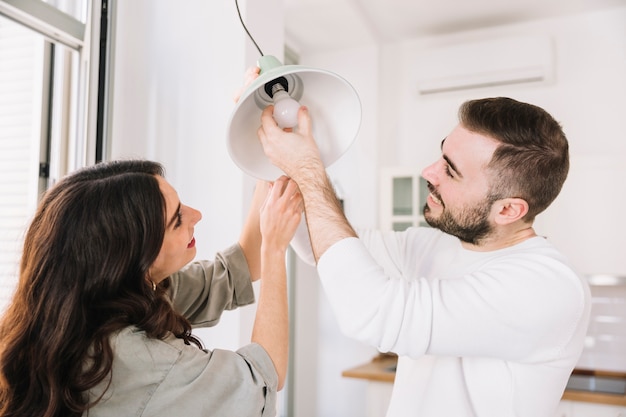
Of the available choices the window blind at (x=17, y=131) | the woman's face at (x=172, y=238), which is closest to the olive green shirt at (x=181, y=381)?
the woman's face at (x=172, y=238)

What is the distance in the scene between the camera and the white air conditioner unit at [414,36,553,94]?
10.7 ft

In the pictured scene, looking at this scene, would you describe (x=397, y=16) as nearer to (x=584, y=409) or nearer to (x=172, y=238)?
(x=584, y=409)

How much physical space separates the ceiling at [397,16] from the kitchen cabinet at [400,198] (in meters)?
0.87

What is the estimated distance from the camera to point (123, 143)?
1752 millimetres

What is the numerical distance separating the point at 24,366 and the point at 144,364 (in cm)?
21

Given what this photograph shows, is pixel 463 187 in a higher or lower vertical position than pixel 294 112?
lower

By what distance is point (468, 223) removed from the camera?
1213 millimetres

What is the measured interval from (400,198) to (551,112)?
1.00 metres

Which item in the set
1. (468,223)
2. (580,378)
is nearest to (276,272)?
(468,223)

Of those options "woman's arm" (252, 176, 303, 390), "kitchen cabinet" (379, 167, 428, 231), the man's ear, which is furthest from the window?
"kitchen cabinet" (379, 167, 428, 231)

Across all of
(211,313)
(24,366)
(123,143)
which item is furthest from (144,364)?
(123,143)

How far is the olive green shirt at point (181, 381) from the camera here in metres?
0.92

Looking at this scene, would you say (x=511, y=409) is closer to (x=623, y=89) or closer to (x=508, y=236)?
(x=508, y=236)

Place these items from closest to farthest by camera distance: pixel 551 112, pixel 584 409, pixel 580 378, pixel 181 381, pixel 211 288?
pixel 181 381 < pixel 211 288 < pixel 584 409 < pixel 580 378 < pixel 551 112
